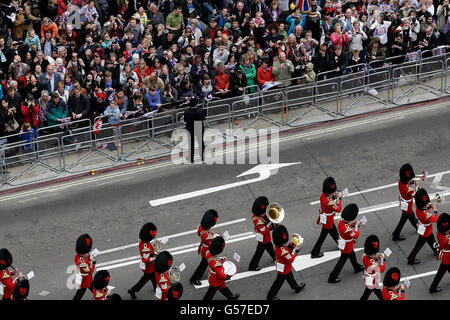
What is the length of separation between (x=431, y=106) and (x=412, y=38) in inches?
89.9

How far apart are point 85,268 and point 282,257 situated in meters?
3.91

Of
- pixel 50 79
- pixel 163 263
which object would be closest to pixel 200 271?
pixel 163 263

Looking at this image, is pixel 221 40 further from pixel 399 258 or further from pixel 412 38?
pixel 399 258

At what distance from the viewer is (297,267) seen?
19969mm

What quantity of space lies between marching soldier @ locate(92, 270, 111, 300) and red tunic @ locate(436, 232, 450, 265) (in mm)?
6579

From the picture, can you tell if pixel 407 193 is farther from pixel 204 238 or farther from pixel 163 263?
pixel 163 263

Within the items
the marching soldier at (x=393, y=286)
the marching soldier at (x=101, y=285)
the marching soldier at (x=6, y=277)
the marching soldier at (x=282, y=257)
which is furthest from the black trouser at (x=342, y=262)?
the marching soldier at (x=6, y=277)

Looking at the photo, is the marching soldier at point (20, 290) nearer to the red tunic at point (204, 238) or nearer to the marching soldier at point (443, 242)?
the red tunic at point (204, 238)

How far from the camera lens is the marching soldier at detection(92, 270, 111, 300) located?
58.3 feet

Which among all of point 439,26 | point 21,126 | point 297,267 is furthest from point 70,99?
point 439,26

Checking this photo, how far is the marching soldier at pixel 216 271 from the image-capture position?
18375mm

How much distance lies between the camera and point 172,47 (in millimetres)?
26125

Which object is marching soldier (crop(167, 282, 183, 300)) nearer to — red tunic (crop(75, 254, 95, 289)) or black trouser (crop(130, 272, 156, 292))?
black trouser (crop(130, 272, 156, 292))

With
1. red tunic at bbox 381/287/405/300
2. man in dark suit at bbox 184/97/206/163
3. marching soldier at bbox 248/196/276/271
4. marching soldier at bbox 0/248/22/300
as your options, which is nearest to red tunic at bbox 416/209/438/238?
red tunic at bbox 381/287/405/300
